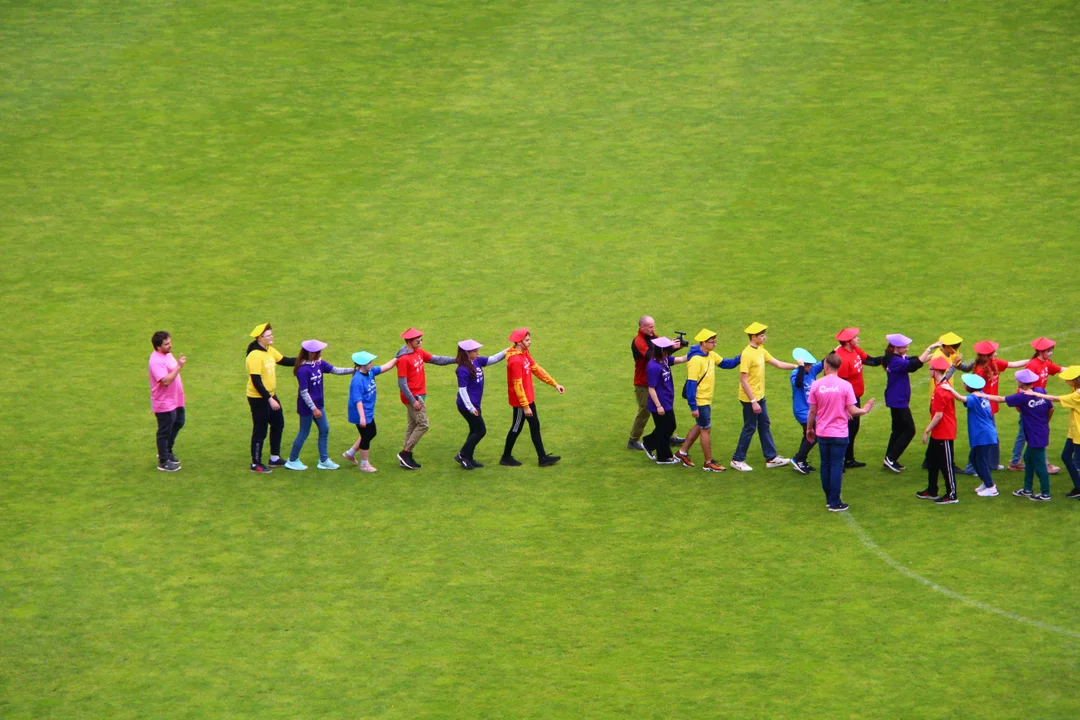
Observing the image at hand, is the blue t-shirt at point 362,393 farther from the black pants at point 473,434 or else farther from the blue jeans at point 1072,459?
the blue jeans at point 1072,459

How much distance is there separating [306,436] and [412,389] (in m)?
1.63

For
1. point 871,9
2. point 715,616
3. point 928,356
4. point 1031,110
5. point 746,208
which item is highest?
point 871,9

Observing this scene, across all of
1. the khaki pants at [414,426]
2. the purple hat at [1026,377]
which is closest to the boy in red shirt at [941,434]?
the purple hat at [1026,377]

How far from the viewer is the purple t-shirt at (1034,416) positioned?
15.6 metres

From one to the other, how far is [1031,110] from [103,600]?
2364cm

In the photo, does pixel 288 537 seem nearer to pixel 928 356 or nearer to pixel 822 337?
pixel 928 356

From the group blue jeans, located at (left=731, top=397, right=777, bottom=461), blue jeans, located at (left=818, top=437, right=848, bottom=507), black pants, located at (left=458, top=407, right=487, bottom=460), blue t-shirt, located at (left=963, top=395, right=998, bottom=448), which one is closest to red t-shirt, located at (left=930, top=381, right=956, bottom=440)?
blue t-shirt, located at (left=963, top=395, right=998, bottom=448)

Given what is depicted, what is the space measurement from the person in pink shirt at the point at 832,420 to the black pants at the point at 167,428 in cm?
871

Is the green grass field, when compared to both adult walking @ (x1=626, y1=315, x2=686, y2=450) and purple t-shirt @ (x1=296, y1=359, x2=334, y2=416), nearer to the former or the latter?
adult walking @ (x1=626, y1=315, x2=686, y2=450)

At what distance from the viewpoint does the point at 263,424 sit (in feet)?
56.4

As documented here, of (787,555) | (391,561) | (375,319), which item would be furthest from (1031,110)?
(391,561)

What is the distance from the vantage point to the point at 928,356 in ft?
55.5

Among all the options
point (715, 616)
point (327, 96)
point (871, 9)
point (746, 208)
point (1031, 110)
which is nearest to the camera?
point (715, 616)

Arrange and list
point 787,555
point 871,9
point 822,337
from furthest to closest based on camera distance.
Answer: point 871,9, point 822,337, point 787,555
